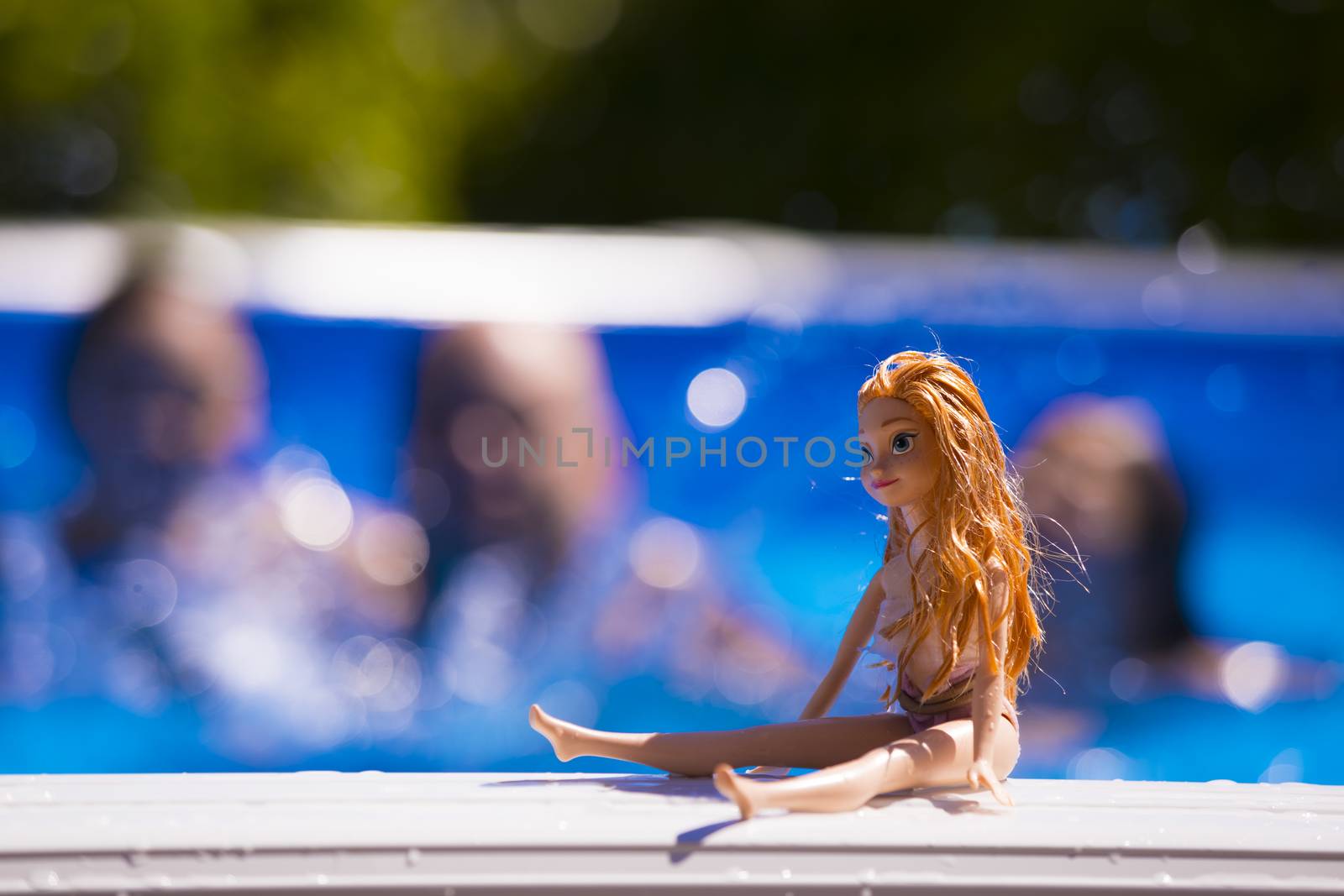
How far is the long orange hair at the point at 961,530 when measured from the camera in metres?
1.70

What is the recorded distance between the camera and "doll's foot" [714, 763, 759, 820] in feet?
4.73

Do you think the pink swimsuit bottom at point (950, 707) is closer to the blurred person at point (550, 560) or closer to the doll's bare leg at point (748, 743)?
the doll's bare leg at point (748, 743)

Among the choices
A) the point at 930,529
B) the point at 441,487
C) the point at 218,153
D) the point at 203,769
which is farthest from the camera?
the point at 218,153

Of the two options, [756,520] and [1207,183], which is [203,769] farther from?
[1207,183]

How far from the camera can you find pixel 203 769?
13.6ft

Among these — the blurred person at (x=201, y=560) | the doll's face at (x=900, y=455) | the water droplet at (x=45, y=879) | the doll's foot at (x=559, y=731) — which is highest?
the blurred person at (x=201, y=560)

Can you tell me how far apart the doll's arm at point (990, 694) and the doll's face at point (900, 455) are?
0.53 feet

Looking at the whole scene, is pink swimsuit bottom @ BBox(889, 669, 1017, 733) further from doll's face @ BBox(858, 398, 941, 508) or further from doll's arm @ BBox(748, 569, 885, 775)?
doll's face @ BBox(858, 398, 941, 508)

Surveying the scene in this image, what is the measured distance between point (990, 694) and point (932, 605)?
5.8 inches

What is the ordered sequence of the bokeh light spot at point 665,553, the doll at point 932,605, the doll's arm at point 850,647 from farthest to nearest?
the bokeh light spot at point 665,553
the doll's arm at point 850,647
the doll at point 932,605

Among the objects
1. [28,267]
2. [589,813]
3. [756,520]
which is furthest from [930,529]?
[28,267]

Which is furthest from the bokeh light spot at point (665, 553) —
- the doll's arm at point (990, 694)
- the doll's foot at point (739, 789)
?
the doll's foot at point (739, 789)

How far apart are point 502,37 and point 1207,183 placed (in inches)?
221

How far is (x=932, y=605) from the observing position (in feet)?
5.65
